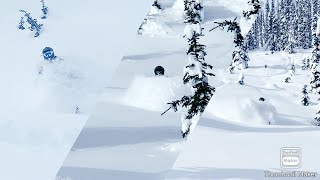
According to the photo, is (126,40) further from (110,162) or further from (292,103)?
(292,103)

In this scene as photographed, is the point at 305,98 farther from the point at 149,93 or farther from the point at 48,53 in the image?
the point at 48,53

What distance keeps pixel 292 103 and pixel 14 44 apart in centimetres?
496

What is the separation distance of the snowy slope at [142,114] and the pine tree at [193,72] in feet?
0.40

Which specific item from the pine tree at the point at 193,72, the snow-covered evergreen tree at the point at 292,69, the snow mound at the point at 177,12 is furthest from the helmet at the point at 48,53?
the snow-covered evergreen tree at the point at 292,69

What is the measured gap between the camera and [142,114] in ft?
21.1

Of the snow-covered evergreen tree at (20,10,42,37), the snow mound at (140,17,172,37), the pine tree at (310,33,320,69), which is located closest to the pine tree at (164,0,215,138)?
the snow mound at (140,17,172,37)

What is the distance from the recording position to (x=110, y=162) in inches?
234

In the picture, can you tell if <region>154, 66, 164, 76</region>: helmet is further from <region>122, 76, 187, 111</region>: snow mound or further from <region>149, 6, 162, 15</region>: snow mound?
<region>149, 6, 162, 15</region>: snow mound

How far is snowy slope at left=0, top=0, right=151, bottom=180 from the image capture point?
4.50m

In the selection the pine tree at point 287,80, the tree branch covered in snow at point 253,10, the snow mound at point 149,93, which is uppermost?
the tree branch covered in snow at point 253,10

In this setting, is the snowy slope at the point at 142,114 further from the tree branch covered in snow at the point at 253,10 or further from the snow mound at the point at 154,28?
the tree branch covered in snow at the point at 253,10

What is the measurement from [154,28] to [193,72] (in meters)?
0.85

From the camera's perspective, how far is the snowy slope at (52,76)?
4.50 m

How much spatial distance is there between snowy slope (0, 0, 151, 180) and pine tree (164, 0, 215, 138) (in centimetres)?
163
